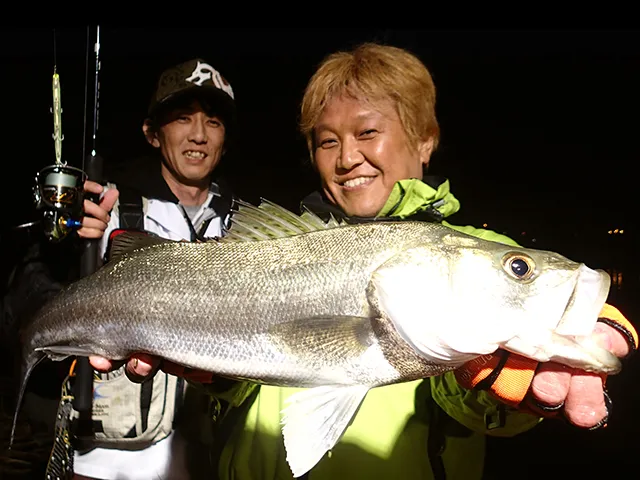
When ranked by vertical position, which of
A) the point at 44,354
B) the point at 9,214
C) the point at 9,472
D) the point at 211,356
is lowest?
the point at 9,472

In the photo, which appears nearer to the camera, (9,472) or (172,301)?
(172,301)

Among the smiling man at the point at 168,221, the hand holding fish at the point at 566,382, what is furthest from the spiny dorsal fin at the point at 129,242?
the hand holding fish at the point at 566,382

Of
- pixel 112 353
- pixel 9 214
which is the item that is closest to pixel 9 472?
pixel 112 353

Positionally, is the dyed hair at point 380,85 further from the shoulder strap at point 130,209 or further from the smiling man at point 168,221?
the shoulder strap at point 130,209

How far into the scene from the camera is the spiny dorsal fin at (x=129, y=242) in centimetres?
180

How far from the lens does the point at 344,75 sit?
2387mm

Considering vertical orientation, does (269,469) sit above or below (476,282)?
below

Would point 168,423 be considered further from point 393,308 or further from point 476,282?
point 476,282

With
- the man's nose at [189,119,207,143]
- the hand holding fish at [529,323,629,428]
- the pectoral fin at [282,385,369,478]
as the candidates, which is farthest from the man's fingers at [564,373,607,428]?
the man's nose at [189,119,207,143]

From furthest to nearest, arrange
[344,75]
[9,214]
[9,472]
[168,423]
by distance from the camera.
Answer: [9,214], [9,472], [168,423], [344,75]

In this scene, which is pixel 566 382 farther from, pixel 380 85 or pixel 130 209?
pixel 130 209

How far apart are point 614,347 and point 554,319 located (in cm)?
18

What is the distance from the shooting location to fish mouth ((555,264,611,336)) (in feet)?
3.97

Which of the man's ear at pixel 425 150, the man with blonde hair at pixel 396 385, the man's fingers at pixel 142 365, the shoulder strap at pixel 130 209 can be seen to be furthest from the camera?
the shoulder strap at pixel 130 209
